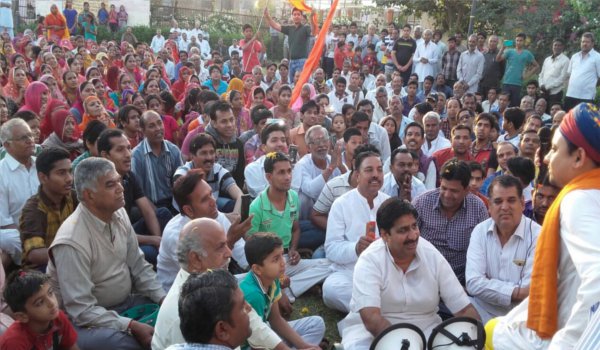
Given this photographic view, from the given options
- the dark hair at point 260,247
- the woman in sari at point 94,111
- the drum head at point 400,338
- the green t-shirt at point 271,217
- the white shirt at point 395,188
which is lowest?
the drum head at point 400,338

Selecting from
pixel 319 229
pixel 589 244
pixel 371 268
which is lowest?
pixel 319 229

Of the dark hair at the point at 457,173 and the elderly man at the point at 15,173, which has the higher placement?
the dark hair at the point at 457,173

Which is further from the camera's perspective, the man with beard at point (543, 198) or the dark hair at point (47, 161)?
the man with beard at point (543, 198)

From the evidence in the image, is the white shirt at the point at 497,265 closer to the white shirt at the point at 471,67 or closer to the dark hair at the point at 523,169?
the dark hair at the point at 523,169

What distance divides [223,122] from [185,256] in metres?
3.10

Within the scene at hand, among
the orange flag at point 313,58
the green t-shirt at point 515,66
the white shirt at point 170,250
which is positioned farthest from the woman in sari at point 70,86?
the green t-shirt at point 515,66

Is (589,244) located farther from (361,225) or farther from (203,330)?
(361,225)

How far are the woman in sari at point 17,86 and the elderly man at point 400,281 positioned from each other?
690 centimetres

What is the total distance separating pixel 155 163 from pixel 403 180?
2.23 meters

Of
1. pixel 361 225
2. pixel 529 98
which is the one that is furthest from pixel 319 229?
pixel 529 98

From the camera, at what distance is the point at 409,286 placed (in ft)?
11.4

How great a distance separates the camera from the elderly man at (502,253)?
3.73 metres

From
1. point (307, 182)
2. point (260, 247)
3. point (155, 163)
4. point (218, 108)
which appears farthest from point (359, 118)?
point (260, 247)

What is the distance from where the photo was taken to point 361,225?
444cm
